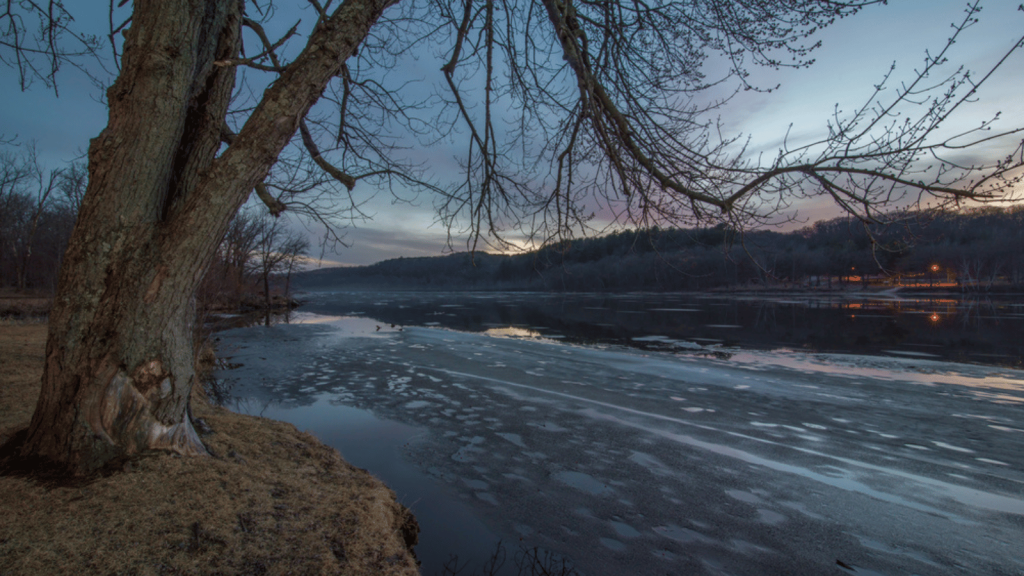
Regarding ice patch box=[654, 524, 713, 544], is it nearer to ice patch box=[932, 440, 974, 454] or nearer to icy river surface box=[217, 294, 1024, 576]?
icy river surface box=[217, 294, 1024, 576]

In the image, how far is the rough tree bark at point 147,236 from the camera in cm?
269

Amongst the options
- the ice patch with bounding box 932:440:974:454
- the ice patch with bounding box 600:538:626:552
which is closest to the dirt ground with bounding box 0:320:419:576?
the ice patch with bounding box 600:538:626:552

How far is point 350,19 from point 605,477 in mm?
4356

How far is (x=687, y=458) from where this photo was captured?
498cm

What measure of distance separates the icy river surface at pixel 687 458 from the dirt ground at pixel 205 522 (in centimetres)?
71

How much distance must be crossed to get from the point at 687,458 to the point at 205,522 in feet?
14.4

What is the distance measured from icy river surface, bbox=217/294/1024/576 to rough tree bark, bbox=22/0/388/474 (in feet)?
7.11

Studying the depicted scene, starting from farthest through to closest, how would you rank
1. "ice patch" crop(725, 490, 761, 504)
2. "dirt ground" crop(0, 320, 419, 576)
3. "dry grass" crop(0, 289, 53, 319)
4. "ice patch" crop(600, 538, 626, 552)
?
1. "dry grass" crop(0, 289, 53, 319)
2. "ice patch" crop(725, 490, 761, 504)
3. "ice patch" crop(600, 538, 626, 552)
4. "dirt ground" crop(0, 320, 419, 576)

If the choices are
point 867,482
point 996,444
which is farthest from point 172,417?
point 996,444

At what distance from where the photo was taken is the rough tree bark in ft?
8.84

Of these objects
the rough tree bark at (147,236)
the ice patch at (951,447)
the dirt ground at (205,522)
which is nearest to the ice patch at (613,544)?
the dirt ground at (205,522)

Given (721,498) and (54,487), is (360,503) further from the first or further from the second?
(721,498)

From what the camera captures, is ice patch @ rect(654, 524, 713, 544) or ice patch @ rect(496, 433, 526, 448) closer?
ice patch @ rect(654, 524, 713, 544)

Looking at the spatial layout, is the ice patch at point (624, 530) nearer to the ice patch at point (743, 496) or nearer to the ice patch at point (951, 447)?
the ice patch at point (743, 496)
